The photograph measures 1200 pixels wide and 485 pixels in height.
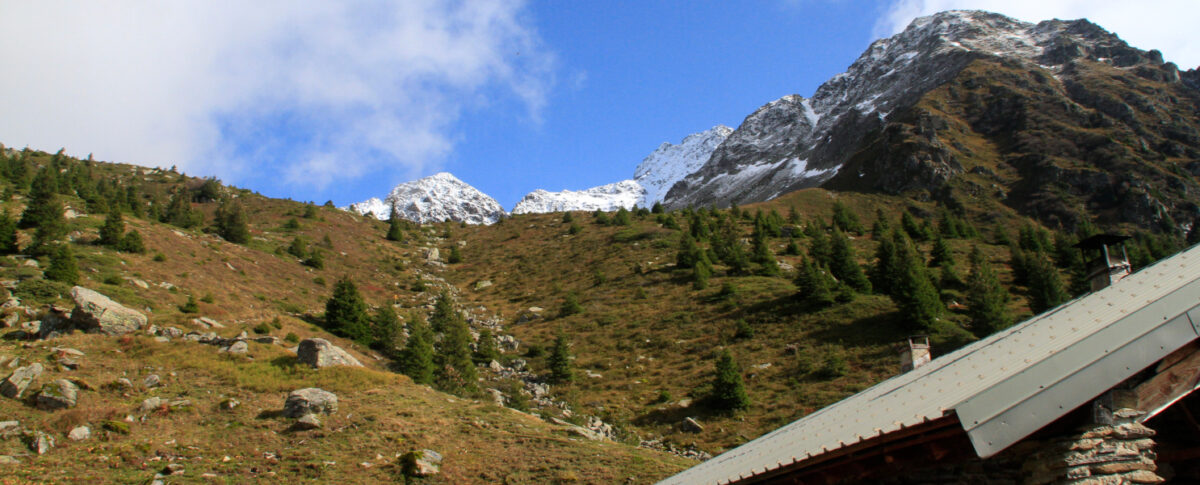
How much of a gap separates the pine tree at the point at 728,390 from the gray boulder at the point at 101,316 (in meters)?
26.0

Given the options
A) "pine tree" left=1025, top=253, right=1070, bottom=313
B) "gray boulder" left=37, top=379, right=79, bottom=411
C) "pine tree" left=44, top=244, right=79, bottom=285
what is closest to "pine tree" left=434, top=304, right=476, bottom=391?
"gray boulder" left=37, top=379, right=79, bottom=411

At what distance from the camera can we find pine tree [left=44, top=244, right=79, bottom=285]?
1080 inches

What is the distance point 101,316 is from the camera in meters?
23.6

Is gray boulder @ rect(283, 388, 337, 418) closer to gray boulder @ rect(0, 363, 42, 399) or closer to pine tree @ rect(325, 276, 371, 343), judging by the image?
gray boulder @ rect(0, 363, 42, 399)

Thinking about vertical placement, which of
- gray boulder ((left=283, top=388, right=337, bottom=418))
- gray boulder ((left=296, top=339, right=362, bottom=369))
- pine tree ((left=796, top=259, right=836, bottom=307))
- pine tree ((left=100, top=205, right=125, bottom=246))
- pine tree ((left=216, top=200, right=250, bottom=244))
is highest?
pine tree ((left=216, top=200, right=250, bottom=244))

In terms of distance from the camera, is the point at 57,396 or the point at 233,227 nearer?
the point at 57,396

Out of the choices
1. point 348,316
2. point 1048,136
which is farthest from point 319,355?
point 1048,136

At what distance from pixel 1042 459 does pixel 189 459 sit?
61.0 feet

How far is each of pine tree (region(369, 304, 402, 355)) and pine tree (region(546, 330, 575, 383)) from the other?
9514 mm

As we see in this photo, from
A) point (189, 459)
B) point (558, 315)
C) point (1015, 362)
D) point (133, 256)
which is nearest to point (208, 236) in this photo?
point (133, 256)

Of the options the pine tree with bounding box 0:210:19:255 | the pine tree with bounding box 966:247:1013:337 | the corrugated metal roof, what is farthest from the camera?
the pine tree with bounding box 966:247:1013:337

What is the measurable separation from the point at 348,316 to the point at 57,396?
64.3 ft

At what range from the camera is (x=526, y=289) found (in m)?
55.2

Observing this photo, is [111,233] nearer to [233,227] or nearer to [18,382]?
[233,227]
